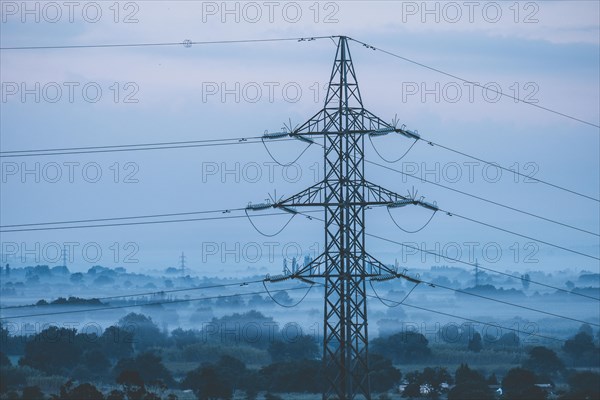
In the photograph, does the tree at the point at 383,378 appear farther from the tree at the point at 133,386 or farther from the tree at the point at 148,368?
the tree at the point at 133,386

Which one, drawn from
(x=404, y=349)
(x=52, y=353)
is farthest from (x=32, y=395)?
(x=404, y=349)

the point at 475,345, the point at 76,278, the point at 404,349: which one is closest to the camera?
the point at 404,349

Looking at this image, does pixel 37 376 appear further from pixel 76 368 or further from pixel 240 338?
pixel 240 338

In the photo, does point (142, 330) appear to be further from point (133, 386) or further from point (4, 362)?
point (133, 386)

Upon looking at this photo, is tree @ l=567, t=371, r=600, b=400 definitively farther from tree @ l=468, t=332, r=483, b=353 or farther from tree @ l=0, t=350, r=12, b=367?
tree @ l=0, t=350, r=12, b=367

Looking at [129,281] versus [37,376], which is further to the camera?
[129,281]

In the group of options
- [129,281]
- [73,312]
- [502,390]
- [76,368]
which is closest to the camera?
[502,390]

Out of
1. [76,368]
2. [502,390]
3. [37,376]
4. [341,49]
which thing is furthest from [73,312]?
[341,49]
